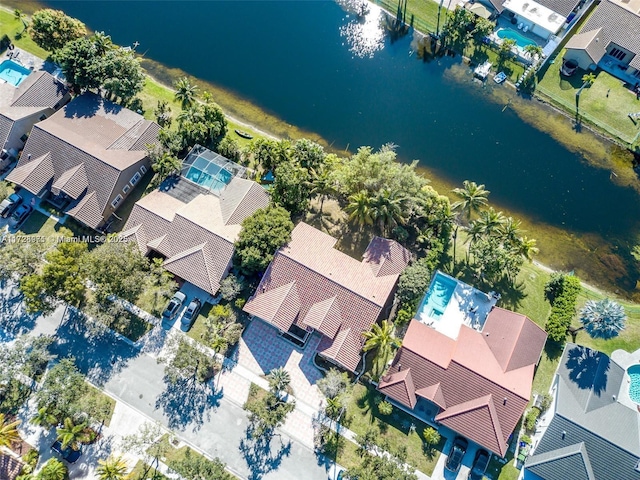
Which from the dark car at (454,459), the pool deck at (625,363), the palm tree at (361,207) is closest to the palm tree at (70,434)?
the palm tree at (361,207)

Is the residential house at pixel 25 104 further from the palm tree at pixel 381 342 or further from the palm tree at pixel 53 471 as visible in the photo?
the palm tree at pixel 381 342

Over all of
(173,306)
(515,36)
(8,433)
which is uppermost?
(515,36)

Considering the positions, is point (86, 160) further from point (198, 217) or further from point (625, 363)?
point (625, 363)

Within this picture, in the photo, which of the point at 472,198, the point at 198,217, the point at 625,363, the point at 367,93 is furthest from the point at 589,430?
the point at 367,93

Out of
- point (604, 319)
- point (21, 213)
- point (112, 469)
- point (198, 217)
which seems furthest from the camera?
point (21, 213)

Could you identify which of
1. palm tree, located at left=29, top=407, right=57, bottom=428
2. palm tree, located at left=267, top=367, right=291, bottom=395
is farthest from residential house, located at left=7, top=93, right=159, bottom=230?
palm tree, located at left=267, top=367, right=291, bottom=395

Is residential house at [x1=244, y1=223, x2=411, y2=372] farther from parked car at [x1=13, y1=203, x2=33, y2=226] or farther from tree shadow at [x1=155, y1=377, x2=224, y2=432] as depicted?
parked car at [x1=13, y1=203, x2=33, y2=226]
